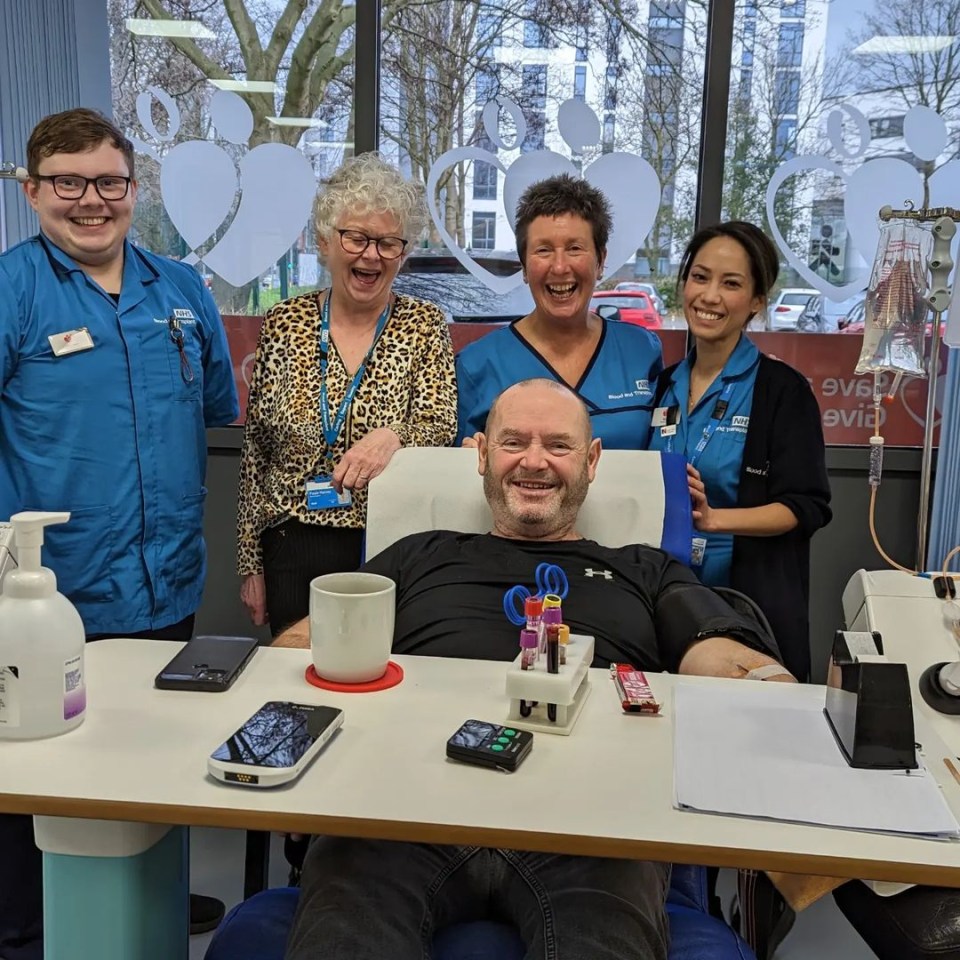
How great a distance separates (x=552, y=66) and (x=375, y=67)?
2.08ft

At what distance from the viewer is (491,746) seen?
1076 millimetres

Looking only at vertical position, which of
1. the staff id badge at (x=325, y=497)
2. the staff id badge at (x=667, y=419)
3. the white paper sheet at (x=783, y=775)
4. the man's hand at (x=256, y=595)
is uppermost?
the staff id badge at (x=667, y=419)

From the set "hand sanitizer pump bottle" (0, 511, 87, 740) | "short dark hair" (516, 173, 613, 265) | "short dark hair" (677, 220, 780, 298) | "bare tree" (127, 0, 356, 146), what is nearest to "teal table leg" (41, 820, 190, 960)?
"hand sanitizer pump bottle" (0, 511, 87, 740)

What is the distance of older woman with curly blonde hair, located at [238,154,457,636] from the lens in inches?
86.9

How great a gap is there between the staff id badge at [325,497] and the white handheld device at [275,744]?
3.37 ft

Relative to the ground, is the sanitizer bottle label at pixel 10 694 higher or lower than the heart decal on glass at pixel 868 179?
lower

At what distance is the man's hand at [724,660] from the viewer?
1437mm

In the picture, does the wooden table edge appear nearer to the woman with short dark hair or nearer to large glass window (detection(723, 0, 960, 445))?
the woman with short dark hair

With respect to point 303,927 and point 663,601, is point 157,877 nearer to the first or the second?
point 303,927

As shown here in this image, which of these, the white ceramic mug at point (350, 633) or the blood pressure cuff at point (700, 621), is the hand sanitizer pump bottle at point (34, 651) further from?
the blood pressure cuff at point (700, 621)

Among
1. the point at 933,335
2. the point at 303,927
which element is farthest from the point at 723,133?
the point at 303,927

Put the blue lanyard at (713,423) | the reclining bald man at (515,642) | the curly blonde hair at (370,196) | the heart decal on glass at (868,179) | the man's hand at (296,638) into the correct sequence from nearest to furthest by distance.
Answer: the reclining bald man at (515,642), the man's hand at (296,638), the curly blonde hair at (370,196), the blue lanyard at (713,423), the heart decal on glass at (868,179)

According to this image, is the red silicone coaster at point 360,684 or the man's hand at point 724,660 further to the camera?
the man's hand at point 724,660

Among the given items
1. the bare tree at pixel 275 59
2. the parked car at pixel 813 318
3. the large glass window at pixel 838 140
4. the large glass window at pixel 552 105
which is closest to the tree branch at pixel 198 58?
the bare tree at pixel 275 59
